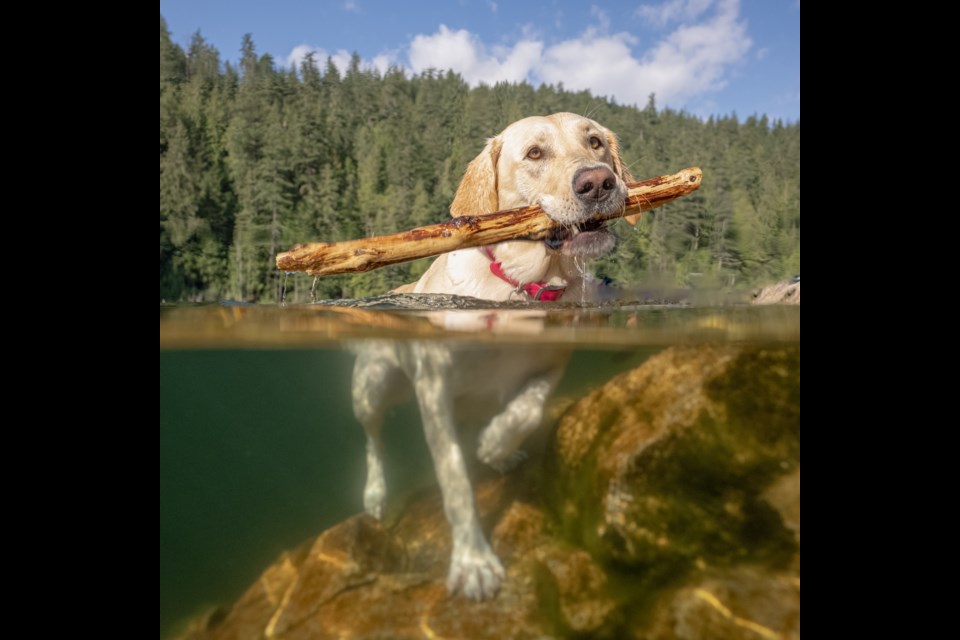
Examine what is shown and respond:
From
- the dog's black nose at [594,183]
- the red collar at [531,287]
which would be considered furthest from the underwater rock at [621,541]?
the dog's black nose at [594,183]

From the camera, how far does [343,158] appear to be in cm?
3172

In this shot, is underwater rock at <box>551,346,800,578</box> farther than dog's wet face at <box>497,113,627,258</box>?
No

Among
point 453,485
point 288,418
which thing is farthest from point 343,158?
point 453,485

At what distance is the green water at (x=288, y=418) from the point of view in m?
4.23

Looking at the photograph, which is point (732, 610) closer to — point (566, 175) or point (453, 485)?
point (453, 485)

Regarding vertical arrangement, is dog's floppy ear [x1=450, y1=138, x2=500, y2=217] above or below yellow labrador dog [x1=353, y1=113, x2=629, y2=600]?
above

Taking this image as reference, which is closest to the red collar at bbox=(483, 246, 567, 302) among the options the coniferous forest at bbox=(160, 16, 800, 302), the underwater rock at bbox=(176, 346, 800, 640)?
the underwater rock at bbox=(176, 346, 800, 640)

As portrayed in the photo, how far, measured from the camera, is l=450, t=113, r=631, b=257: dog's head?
426 cm

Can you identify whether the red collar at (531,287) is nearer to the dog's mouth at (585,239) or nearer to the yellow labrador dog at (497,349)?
the yellow labrador dog at (497,349)

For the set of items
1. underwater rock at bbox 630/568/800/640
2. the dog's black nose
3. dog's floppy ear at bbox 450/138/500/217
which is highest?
dog's floppy ear at bbox 450/138/500/217

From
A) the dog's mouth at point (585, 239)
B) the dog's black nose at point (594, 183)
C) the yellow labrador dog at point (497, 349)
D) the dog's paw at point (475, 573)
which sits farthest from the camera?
the dog's mouth at point (585, 239)

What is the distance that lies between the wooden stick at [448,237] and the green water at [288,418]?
627mm

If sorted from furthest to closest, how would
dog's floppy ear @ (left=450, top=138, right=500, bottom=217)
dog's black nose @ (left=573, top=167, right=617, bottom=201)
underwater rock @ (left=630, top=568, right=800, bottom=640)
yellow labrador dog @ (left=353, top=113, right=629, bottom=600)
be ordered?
dog's floppy ear @ (left=450, top=138, right=500, bottom=217) < dog's black nose @ (left=573, top=167, right=617, bottom=201) < yellow labrador dog @ (left=353, top=113, right=629, bottom=600) < underwater rock @ (left=630, top=568, right=800, bottom=640)

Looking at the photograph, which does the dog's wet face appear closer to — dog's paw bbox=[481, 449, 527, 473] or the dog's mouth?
the dog's mouth
